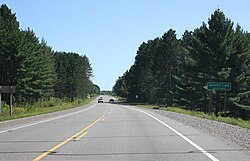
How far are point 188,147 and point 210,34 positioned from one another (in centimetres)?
4189

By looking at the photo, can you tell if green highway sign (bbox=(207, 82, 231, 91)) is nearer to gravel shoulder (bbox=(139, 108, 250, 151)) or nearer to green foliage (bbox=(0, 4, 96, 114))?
gravel shoulder (bbox=(139, 108, 250, 151))

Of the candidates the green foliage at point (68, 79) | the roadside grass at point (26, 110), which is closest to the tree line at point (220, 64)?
the roadside grass at point (26, 110)

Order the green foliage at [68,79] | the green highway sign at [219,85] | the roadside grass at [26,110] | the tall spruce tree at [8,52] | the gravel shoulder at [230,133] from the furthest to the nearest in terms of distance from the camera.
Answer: the green foliage at [68,79] < the tall spruce tree at [8,52] < the green highway sign at [219,85] < the roadside grass at [26,110] < the gravel shoulder at [230,133]

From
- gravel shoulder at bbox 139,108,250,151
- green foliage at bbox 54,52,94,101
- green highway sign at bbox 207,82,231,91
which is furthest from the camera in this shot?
green foliage at bbox 54,52,94,101

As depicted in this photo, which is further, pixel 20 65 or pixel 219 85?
pixel 20 65

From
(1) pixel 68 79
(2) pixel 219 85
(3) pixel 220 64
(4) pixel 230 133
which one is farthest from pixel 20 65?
(1) pixel 68 79

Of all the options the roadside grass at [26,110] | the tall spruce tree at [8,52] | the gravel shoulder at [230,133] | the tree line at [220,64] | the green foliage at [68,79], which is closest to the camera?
the gravel shoulder at [230,133]

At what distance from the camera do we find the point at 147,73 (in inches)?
4323

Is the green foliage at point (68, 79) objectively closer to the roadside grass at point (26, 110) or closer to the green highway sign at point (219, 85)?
the roadside grass at point (26, 110)

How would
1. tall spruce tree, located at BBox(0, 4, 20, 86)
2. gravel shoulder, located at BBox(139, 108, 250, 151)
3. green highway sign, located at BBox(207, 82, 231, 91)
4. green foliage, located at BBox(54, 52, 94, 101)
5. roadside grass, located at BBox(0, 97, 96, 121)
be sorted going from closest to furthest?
gravel shoulder, located at BBox(139, 108, 250, 151), roadside grass, located at BBox(0, 97, 96, 121), green highway sign, located at BBox(207, 82, 231, 91), tall spruce tree, located at BBox(0, 4, 20, 86), green foliage, located at BBox(54, 52, 94, 101)

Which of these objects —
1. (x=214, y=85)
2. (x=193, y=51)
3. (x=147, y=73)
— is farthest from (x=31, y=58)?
(x=147, y=73)

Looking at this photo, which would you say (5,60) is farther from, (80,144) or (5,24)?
(80,144)

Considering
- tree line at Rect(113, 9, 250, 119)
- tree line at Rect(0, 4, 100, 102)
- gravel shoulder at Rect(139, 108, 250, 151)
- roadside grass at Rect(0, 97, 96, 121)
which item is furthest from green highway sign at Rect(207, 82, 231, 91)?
tree line at Rect(0, 4, 100, 102)

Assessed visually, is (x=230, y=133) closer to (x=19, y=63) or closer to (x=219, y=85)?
(x=219, y=85)
